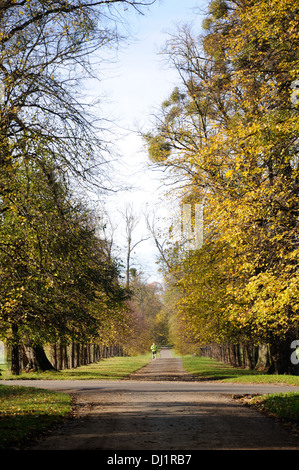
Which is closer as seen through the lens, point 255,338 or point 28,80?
point 28,80

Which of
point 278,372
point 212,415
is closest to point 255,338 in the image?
point 278,372

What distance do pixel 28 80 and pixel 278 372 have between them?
771 inches

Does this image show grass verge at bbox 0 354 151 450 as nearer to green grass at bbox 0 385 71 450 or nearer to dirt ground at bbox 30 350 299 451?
green grass at bbox 0 385 71 450

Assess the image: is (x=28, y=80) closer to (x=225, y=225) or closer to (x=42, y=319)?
(x=42, y=319)

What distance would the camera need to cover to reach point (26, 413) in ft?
31.1

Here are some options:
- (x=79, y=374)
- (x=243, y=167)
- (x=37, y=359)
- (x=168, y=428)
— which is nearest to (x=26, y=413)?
(x=168, y=428)

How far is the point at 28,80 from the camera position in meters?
8.70

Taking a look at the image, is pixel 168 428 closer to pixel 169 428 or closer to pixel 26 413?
pixel 169 428

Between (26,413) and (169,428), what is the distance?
3360mm

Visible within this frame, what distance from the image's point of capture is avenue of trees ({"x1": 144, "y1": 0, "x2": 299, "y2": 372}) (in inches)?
514

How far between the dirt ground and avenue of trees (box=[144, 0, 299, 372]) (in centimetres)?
353

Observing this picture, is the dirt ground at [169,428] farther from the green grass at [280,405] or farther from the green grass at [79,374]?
the green grass at [79,374]

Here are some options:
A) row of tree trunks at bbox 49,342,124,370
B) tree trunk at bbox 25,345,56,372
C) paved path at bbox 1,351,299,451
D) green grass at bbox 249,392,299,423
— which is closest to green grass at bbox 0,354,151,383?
tree trunk at bbox 25,345,56,372
